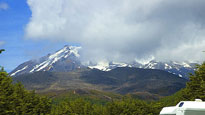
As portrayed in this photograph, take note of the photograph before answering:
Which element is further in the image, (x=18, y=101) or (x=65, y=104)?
(x=65, y=104)

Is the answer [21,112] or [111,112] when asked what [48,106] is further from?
[111,112]

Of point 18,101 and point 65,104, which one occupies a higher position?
point 65,104

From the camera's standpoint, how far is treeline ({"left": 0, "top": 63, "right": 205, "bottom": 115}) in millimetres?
39678

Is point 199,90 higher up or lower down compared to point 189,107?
higher up

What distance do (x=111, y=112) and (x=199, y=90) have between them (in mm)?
55174

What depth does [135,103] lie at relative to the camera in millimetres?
95188

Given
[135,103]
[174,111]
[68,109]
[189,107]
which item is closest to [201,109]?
[189,107]

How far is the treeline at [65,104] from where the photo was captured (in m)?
39.7

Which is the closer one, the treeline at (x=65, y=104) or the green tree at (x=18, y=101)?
the green tree at (x=18, y=101)

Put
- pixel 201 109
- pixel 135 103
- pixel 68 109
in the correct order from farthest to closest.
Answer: pixel 135 103 < pixel 68 109 < pixel 201 109

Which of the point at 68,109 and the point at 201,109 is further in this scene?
the point at 68,109

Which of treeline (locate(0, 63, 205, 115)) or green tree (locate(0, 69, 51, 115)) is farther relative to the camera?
treeline (locate(0, 63, 205, 115))

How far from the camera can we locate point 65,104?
310 ft

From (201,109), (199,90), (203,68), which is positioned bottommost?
(201,109)
